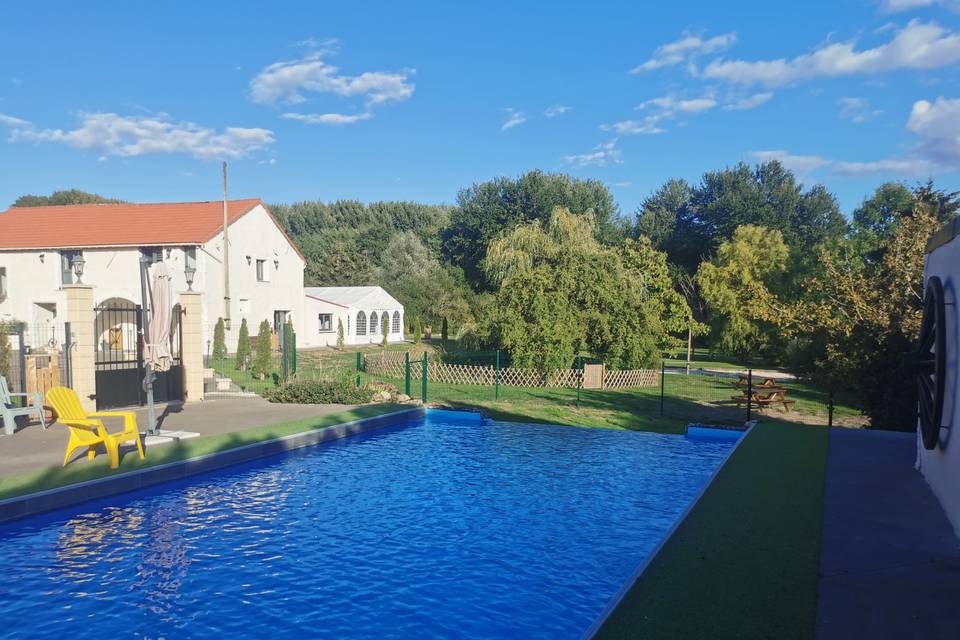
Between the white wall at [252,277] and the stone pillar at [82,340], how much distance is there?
17.4 metres

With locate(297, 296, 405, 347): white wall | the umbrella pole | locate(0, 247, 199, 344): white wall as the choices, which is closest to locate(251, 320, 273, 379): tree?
the umbrella pole

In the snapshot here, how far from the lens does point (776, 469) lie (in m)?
9.59

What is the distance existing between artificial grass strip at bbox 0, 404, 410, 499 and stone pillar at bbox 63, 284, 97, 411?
419 cm

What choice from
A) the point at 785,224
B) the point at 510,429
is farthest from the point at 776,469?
the point at 785,224

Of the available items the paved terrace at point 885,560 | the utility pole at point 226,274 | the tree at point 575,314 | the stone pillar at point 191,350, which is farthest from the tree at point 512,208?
the paved terrace at point 885,560

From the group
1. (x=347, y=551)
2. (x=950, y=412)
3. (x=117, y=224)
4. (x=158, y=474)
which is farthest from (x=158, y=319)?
(x=117, y=224)

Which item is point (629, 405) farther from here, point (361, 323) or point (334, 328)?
point (361, 323)

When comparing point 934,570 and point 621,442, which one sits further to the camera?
point 621,442

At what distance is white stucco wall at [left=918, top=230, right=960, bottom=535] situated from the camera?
21.1 feet

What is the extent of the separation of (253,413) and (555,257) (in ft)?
50.7

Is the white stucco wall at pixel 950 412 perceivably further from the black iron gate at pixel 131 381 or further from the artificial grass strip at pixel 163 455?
the black iron gate at pixel 131 381

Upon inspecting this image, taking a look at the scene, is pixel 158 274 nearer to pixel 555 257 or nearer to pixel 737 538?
pixel 737 538

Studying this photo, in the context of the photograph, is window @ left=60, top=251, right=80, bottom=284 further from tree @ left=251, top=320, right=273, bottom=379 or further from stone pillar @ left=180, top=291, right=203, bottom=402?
stone pillar @ left=180, top=291, right=203, bottom=402

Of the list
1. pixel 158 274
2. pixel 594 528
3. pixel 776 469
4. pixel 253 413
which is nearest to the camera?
pixel 594 528
